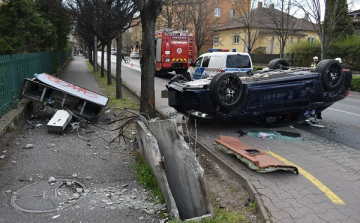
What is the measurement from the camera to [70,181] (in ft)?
15.3

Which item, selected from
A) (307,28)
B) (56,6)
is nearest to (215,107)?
(56,6)

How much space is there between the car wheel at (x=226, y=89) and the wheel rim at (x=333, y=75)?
233cm

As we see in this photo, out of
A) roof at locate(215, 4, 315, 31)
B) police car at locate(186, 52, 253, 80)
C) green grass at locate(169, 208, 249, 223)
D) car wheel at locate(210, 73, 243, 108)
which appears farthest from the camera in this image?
roof at locate(215, 4, 315, 31)

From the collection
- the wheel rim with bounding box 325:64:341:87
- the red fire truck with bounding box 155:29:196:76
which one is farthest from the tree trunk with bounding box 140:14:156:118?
the red fire truck with bounding box 155:29:196:76

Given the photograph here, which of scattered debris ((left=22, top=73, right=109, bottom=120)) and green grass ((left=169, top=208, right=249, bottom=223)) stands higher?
scattered debris ((left=22, top=73, right=109, bottom=120))

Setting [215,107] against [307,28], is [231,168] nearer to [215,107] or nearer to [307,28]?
[215,107]

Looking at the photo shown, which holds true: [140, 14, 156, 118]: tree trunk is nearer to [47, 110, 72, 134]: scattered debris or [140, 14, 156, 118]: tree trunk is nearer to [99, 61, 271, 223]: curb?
[99, 61, 271, 223]: curb

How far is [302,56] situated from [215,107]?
827 inches

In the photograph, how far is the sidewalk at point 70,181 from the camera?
12.2ft

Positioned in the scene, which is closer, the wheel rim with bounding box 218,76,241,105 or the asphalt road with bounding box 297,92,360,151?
the wheel rim with bounding box 218,76,241,105

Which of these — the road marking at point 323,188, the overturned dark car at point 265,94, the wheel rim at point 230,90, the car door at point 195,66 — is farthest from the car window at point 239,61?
the road marking at point 323,188

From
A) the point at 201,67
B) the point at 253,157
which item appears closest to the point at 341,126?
the point at 253,157

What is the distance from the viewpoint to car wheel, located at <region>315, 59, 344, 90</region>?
7434mm

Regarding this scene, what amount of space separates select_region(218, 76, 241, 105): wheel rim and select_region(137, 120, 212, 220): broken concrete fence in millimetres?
2747
